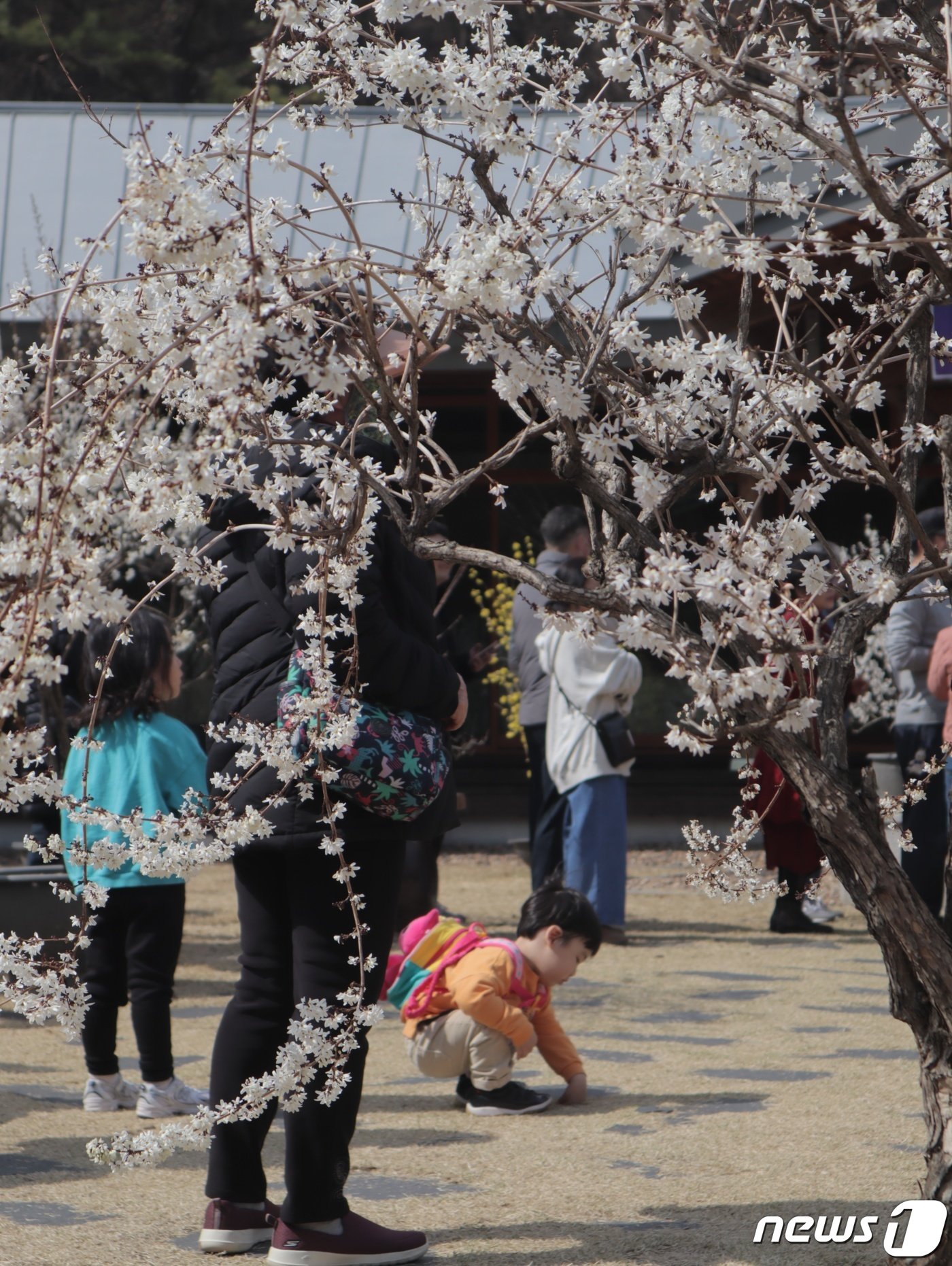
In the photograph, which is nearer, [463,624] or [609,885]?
[609,885]

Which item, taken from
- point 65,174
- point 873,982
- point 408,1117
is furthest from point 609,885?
point 65,174

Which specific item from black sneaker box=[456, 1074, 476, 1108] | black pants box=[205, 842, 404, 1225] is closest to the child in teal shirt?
black sneaker box=[456, 1074, 476, 1108]

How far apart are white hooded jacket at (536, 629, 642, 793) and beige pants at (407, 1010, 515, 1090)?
2851 mm

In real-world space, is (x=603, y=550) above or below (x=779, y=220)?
below

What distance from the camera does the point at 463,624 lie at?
12.1 m

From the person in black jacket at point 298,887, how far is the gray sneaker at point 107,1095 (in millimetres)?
1335

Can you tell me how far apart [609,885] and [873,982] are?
139 cm

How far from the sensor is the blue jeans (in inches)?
275

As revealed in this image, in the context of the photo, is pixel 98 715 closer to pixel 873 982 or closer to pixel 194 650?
pixel 873 982

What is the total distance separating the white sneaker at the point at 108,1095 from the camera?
14.3 ft

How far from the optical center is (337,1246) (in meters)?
2.96

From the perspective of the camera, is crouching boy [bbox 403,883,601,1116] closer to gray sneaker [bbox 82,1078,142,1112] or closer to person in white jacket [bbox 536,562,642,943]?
gray sneaker [bbox 82,1078,142,1112]

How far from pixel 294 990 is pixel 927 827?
441 centimetres

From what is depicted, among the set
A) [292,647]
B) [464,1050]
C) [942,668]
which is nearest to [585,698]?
[942,668]
